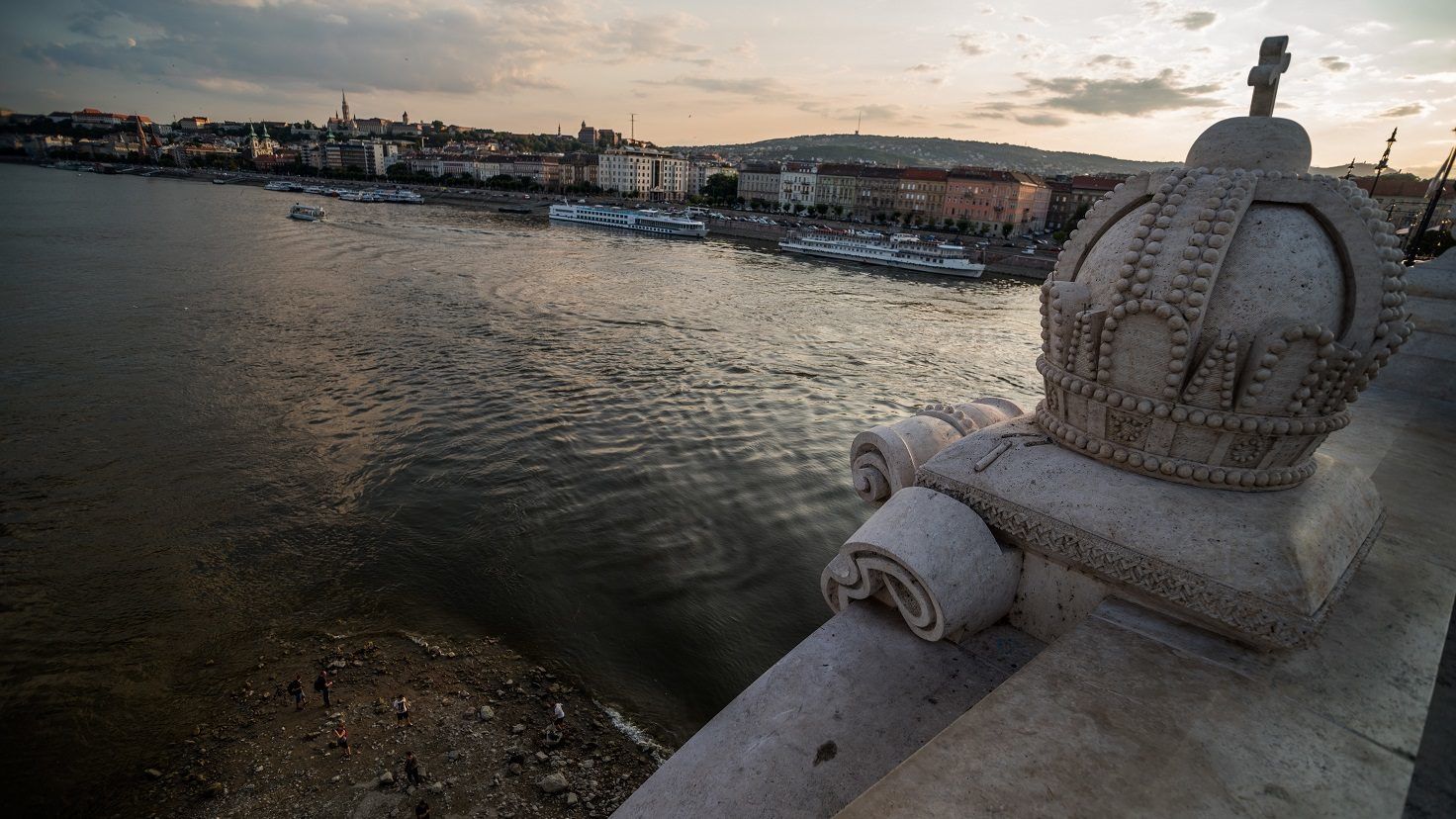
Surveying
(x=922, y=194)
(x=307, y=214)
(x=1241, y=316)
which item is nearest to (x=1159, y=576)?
(x=1241, y=316)

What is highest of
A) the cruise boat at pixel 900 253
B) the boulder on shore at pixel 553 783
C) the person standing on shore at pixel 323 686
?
the cruise boat at pixel 900 253

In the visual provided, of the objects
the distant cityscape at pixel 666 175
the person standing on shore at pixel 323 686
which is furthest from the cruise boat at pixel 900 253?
the person standing on shore at pixel 323 686

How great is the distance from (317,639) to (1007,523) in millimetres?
8532

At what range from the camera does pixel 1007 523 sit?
3.37 metres

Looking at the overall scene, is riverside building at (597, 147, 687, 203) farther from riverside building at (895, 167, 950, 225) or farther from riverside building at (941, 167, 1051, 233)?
riverside building at (941, 167, 1051, 233)

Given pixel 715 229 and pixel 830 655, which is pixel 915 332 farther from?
pixel 715 229

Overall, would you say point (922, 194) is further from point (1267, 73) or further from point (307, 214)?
point (1267, 73)

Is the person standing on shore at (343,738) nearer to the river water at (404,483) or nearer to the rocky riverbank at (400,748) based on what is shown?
the rocky riverbank at (400,748)

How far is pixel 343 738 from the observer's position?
268 inches

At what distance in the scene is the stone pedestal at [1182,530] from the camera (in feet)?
8.96

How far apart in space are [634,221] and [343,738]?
212 feet

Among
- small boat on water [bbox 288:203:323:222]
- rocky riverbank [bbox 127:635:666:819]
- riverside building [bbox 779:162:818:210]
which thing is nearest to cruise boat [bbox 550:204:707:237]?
Answer: small boat on water [bbox 288:203:323:222]

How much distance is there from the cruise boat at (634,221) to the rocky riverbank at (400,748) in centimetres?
6016

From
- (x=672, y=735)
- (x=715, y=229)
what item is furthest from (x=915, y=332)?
(x=715, y=229)
